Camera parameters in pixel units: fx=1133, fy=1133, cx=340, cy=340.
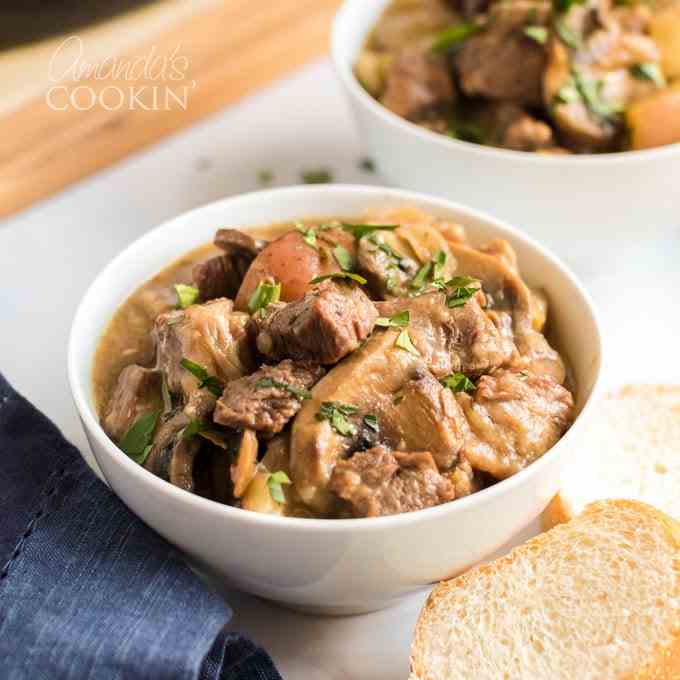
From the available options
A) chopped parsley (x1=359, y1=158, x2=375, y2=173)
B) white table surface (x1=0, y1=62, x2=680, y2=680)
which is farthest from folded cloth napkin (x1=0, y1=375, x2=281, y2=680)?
chopped parsley (x1=359, y1=158, x2=375, y2=173)

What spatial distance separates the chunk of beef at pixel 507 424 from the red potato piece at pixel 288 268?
55cm

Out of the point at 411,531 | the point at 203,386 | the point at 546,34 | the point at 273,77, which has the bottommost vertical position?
the point at 273,77

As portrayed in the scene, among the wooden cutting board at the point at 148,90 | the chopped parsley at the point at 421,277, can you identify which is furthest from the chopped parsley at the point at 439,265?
the wooden cutting board at the point at 148,90

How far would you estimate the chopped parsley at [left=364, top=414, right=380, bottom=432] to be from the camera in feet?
9.16

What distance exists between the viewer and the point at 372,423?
2795 millimetres

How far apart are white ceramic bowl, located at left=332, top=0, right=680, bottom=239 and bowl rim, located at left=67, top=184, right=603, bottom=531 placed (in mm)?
520

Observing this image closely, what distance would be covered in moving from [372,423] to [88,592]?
2.65ft

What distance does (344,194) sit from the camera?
12.2 feet

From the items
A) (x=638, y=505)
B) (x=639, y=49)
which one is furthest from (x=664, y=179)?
(x=638, y=505)

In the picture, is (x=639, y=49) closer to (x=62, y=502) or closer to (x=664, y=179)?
A: (x=664, y=179)

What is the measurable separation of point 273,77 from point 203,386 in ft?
10.1

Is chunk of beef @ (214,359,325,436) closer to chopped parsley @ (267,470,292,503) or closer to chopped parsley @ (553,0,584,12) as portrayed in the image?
chopped parsley @ (267,470,292,503)

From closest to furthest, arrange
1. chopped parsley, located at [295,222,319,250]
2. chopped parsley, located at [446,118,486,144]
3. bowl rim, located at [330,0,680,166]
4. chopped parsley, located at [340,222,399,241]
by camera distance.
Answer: chopped parsley, located at [295,222,319,250]
chopped parsley, located at [340,222,399,241]
bowl rim, located at [330,0,680,166]
chopped parsley, located at [446,118,486,144]

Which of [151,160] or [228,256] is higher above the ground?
[228,256]
